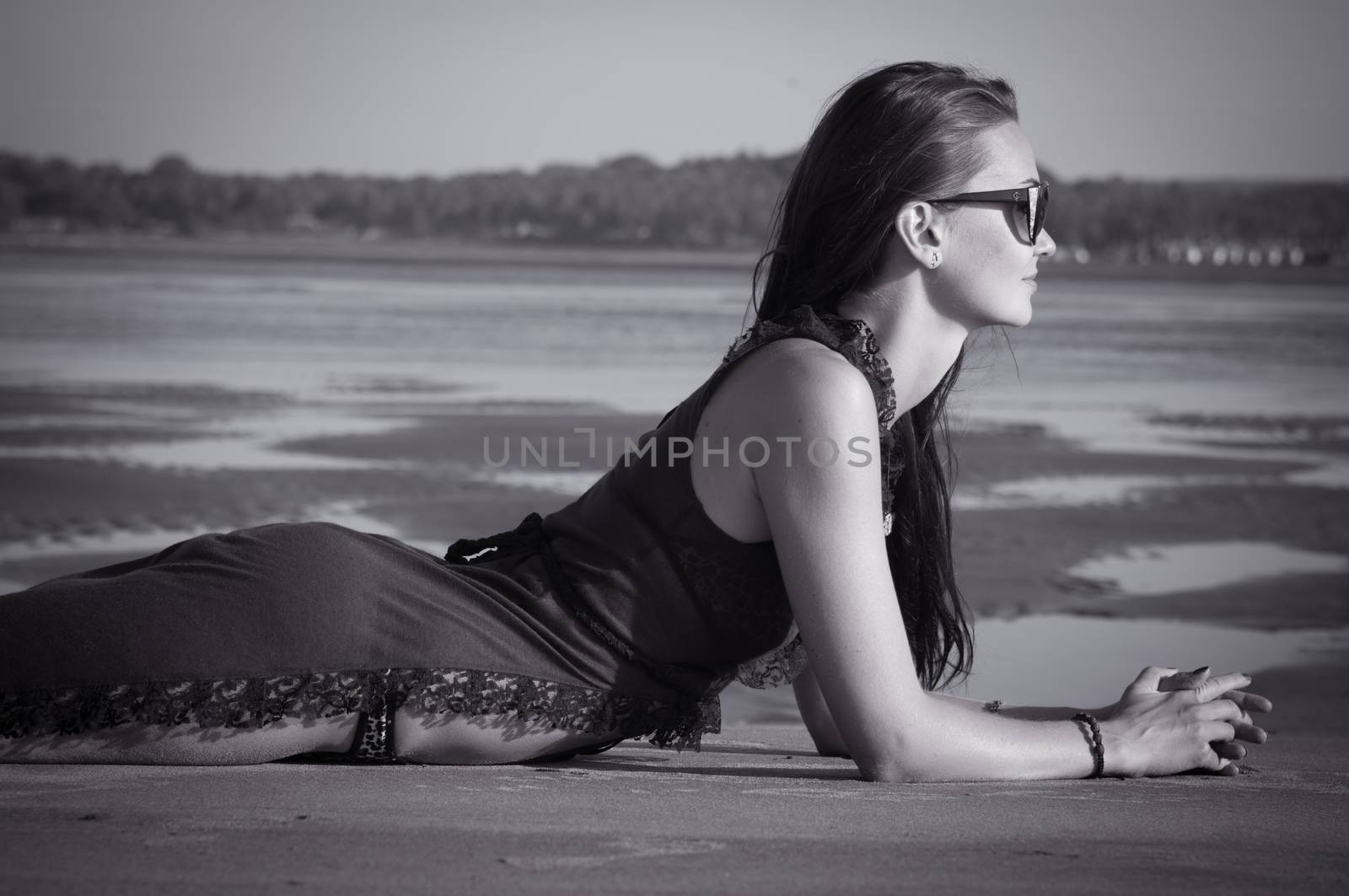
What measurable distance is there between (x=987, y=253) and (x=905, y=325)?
0.19 m

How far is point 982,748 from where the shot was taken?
97.3 inches

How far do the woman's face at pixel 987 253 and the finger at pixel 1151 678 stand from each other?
2.19 ft

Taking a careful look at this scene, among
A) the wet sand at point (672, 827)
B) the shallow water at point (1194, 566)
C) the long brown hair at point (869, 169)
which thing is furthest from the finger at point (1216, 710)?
the shallow water at point (1194, 566)

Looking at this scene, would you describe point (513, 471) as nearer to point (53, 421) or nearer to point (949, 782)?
point (53, 421)

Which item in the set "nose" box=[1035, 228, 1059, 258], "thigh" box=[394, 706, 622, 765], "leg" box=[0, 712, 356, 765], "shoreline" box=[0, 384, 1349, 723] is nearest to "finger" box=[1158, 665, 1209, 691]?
"nose" box=[1035, 228, 1059, 258]

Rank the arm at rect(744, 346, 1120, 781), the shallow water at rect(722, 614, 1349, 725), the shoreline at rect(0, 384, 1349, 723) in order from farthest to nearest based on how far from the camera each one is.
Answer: the shoreline at rect(0, 384, 1349, 723) < the shallow water at rect(722, 614, 1349, 725) < the arm at rect(744, 346, 1120, 781)

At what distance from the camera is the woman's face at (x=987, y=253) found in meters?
2.59

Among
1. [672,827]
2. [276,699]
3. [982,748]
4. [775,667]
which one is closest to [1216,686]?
[982,748]

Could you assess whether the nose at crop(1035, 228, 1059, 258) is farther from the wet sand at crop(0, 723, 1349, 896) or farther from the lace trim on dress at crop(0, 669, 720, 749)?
the lace trim on dress at crop(0, 669, 720, 749)

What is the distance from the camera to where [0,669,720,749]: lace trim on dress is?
2.36m

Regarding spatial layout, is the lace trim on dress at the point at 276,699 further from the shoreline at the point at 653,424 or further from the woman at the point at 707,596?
the shoreline at the point at 653,424

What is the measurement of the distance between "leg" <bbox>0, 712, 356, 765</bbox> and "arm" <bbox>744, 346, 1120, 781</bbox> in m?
0.78

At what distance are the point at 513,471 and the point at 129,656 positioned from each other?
705cm

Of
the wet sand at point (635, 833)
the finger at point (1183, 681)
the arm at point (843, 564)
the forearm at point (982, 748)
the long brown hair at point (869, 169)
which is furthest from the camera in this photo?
the finger at point (1183, 681)
